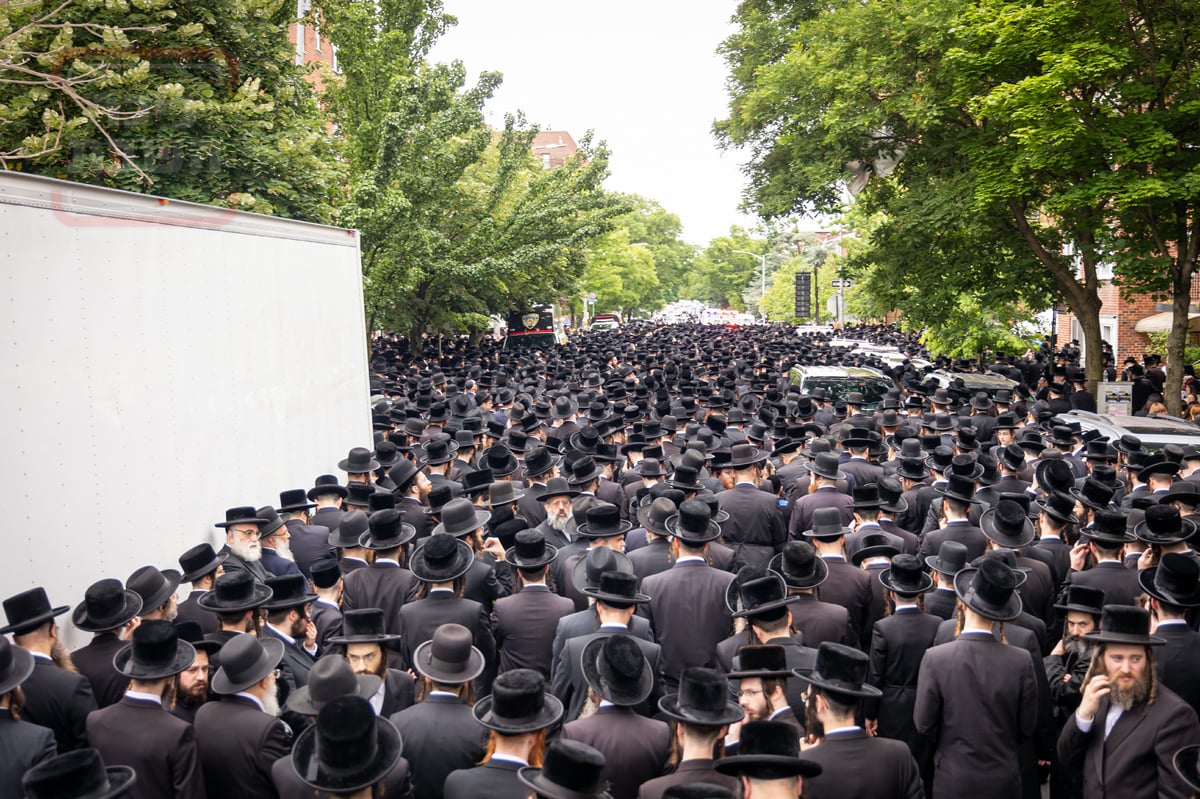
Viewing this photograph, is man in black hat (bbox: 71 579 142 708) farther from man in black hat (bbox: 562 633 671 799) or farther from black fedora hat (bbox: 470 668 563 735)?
man in black hat (bbox: 562 633 671 799)

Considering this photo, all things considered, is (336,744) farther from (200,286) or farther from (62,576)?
(200,286)

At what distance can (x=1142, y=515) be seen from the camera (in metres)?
7.63

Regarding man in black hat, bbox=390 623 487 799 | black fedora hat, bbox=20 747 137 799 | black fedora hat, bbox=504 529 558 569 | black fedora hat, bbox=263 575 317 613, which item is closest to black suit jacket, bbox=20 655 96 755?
black fedora hat, bbox=263 575 317 613

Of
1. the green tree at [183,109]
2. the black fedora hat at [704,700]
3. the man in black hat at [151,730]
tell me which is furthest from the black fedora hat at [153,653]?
the green tree at [183,109]

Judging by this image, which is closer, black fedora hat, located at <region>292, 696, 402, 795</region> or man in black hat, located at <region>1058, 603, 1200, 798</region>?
black fedora hat, located at <region>292, 696, 402, 795</region>

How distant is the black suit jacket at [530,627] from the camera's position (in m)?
6.18

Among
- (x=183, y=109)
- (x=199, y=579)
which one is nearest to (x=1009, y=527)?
(x=199, y=579)

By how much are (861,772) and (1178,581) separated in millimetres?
2483

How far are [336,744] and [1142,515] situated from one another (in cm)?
662

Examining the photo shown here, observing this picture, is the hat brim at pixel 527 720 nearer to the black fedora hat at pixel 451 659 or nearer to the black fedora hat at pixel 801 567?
the black fedora hat at pixel 451 659

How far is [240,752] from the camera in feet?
14.9

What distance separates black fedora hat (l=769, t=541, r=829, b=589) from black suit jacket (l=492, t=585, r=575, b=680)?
143 cm

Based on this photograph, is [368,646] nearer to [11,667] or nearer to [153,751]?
[153,751]

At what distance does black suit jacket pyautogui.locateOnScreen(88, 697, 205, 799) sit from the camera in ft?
14.5
